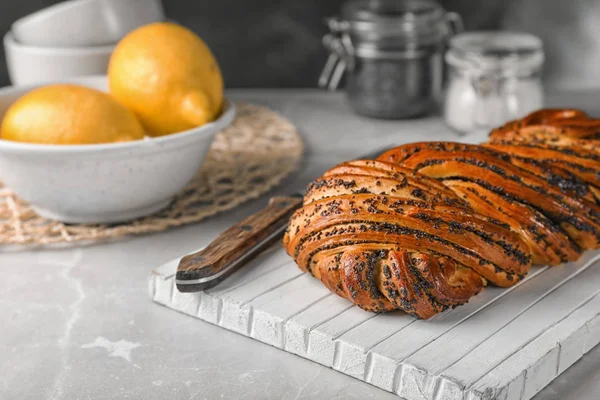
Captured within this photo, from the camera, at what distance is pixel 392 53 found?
1475mm

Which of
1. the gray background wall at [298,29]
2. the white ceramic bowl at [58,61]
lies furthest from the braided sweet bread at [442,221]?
the gray background wall at [298,29]

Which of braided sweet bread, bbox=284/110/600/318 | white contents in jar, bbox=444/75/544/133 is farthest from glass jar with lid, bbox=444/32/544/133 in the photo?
braided sweet bread, bbox=284/110/600/318

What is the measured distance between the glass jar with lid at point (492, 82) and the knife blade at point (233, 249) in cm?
53

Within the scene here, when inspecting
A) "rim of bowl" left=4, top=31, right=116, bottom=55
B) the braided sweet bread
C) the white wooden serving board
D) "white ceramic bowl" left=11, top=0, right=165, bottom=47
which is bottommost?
the white wooden serving board

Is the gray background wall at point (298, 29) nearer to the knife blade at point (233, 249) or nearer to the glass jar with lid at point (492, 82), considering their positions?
the glass jar with lid at point (492, 82)

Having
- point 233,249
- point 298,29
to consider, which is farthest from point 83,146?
point 298,29

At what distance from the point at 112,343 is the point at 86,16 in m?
0.69

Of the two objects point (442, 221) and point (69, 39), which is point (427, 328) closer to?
point (442, 221)

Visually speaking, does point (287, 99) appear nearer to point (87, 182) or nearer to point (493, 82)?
point (493, 82)

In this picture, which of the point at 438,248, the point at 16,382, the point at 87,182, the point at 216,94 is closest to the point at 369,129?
the point at 216,94

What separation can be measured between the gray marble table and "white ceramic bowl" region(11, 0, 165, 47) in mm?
426

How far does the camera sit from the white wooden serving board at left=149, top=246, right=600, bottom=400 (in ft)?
2.31

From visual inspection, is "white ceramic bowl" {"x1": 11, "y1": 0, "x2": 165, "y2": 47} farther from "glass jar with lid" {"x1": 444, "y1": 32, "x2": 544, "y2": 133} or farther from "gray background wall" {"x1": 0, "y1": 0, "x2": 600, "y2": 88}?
"glass jar with lid" {"x1": 444, "y1": 32, "x2": 544, "y2": 133}

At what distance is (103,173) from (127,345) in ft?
0.87
